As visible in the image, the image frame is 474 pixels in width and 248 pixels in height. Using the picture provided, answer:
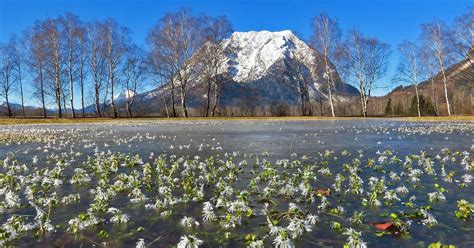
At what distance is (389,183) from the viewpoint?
790 centimetres

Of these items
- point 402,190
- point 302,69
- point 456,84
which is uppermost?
point 302,69

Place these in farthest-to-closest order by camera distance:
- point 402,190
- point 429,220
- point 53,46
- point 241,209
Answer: point 53,46, point 402,190, point 241,209, point 429,220

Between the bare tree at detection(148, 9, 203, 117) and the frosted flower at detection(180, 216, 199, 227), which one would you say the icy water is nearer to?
the frosted flower at detection(180, 216, 199, 227)

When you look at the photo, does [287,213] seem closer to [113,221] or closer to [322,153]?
[113,221]

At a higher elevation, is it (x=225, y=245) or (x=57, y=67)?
(x=57, y=67)

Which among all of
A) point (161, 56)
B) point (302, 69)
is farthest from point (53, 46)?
point (302, 69)

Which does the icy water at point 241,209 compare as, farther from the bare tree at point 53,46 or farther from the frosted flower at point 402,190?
the bare tree at point 53,46

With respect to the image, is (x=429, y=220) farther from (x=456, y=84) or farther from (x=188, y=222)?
(x=456, y=84)

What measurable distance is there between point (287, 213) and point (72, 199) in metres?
4.04

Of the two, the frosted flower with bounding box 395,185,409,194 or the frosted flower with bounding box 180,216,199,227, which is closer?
the frosted flower with bounding box 180,216,199,227

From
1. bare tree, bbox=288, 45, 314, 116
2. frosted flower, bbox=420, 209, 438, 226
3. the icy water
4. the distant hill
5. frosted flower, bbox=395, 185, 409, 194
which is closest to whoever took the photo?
the icy water

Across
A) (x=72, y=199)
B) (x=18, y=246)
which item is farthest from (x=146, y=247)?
(x=72, y=199)

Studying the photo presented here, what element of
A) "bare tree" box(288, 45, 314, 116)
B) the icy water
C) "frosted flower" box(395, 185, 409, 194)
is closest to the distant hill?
"bare tree" box(288, 45, 314, 116)

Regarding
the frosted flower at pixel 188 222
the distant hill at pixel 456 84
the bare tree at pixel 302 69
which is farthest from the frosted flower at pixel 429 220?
the bare tree at pixel 302 69
